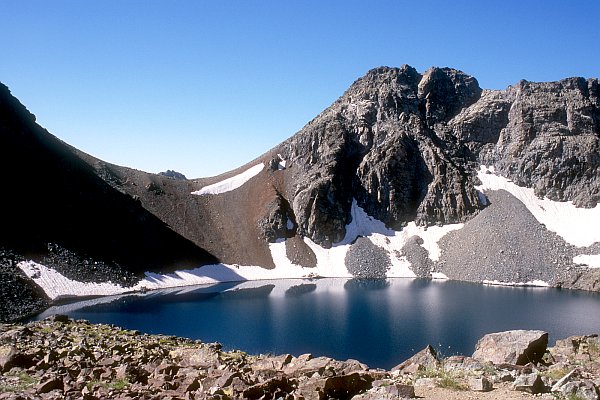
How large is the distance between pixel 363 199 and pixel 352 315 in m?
56.5

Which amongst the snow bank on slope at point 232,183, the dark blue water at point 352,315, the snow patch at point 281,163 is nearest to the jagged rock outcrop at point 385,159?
the snow patch at point 281,163

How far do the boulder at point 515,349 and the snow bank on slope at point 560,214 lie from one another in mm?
85444

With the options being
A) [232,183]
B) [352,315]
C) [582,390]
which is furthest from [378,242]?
[582,390]

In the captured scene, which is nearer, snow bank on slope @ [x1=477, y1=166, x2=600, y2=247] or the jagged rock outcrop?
snow bank on slope @ [x1=477, y1=166, x2=600, y2=247]

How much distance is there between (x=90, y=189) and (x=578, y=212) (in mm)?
102384

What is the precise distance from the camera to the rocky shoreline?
10.4 m

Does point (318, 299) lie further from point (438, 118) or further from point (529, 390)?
point (438, 118)

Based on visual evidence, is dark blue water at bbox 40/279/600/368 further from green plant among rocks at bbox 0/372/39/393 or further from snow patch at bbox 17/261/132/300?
green plant among rocks at bbox 0/372/39/393

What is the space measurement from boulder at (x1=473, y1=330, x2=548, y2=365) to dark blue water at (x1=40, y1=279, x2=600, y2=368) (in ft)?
67.5

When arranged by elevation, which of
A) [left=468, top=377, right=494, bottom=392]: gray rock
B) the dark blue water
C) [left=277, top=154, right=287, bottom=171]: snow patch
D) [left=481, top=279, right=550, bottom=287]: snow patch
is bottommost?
the dark blue water

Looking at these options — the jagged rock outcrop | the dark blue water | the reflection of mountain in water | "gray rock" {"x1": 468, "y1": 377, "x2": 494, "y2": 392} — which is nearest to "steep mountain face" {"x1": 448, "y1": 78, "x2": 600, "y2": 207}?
the jagged rock outcrop

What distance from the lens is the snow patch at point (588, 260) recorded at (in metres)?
83.4

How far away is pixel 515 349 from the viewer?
16.1 metres

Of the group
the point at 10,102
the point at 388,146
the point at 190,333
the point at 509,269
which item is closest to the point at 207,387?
the point at 190,333
